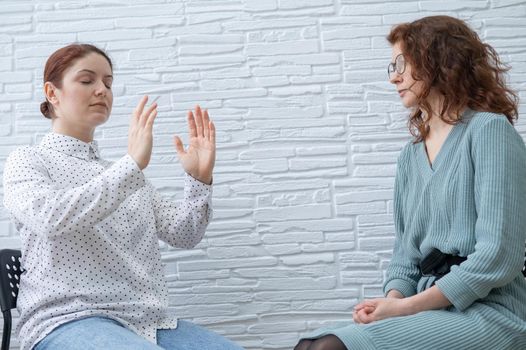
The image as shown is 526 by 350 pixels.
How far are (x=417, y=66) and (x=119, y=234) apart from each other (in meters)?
0.86

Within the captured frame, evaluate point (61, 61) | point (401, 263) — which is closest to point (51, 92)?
point (61, 61)

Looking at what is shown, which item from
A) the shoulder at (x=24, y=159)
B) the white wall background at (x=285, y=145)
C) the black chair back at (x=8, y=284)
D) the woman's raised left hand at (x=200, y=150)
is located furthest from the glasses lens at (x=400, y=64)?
the black chair back at (x=8, y=284)

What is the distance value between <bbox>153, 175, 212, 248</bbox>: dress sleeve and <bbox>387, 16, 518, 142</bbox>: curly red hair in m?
0.67

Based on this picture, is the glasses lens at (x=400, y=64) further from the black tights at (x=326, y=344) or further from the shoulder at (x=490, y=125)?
the black tights at (x=326, y=344)

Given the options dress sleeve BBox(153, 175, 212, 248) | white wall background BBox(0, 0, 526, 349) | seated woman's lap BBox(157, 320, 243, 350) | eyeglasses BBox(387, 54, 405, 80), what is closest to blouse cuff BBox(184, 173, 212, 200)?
dress sleeve BBox(153, 175, 212, 248)

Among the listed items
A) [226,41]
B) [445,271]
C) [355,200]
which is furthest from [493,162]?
[226,41]

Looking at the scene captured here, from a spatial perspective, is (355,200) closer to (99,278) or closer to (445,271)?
(445,271)

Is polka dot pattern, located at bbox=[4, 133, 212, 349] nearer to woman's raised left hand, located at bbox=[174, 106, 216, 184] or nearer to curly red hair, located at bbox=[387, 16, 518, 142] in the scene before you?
woman's raised left hand, located at bbox=[174, 106, 216, 184]

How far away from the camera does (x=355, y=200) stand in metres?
2.15

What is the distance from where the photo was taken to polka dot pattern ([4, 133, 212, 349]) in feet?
4.98

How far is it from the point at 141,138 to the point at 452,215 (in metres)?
0.75

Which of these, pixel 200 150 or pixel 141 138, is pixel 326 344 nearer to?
pixel 141 138

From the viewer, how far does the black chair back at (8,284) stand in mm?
1640

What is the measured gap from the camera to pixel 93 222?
5.00 ft
